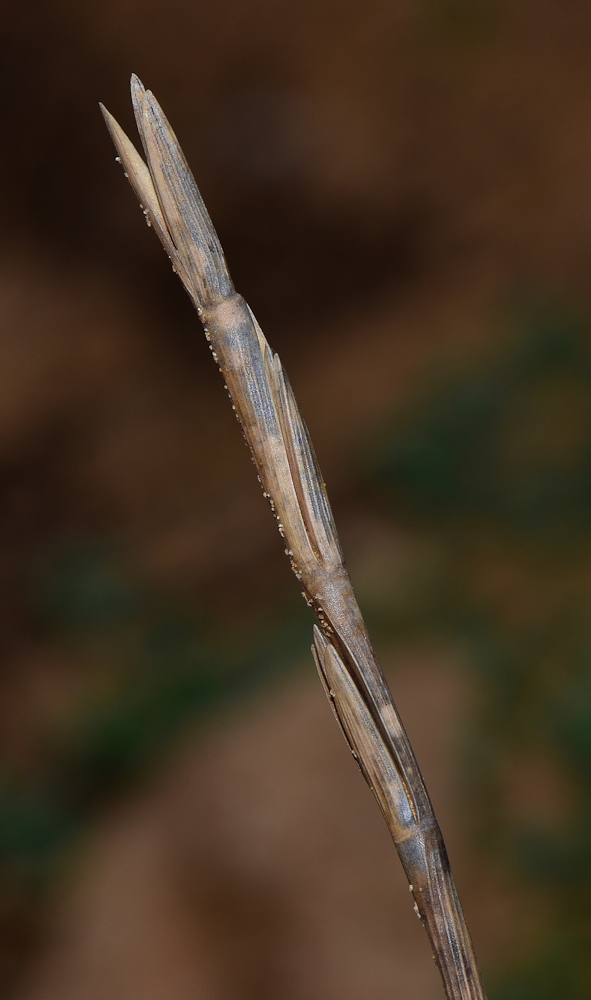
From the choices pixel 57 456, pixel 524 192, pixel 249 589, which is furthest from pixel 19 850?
pixel 524 192

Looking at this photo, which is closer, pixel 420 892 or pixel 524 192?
pixel 420 892

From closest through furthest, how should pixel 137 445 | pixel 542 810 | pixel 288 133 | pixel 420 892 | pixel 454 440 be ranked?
1. pixel 420 892
2. pixel 542 810
3. pixel 454 440
4. pixel 288 133
5. pixel 137 445

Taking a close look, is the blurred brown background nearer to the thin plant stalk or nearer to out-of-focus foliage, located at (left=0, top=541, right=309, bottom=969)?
out-of-focus foliage, located at (left=0, top=541, right=309, bottom=969)

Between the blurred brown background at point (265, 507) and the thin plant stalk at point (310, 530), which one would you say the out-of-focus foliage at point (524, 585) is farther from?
the thin plant stalk at point (310, 530)

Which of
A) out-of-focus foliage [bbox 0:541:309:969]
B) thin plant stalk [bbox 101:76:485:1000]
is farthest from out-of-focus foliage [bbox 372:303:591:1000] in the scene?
thin plant stalk [bbox 101:76:485:1000]

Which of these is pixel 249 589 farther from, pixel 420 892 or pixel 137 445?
pixel 420 892

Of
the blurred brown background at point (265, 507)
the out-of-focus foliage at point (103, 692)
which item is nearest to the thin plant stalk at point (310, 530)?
the blurred brown background at point (265, 507)

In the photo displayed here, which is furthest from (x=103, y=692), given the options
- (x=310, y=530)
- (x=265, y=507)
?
(x=310, y=530)

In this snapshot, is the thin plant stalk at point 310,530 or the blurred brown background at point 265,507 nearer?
the thin plant stalk at point 310,530

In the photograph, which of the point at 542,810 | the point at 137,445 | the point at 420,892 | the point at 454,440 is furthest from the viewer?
the point at 137,445
